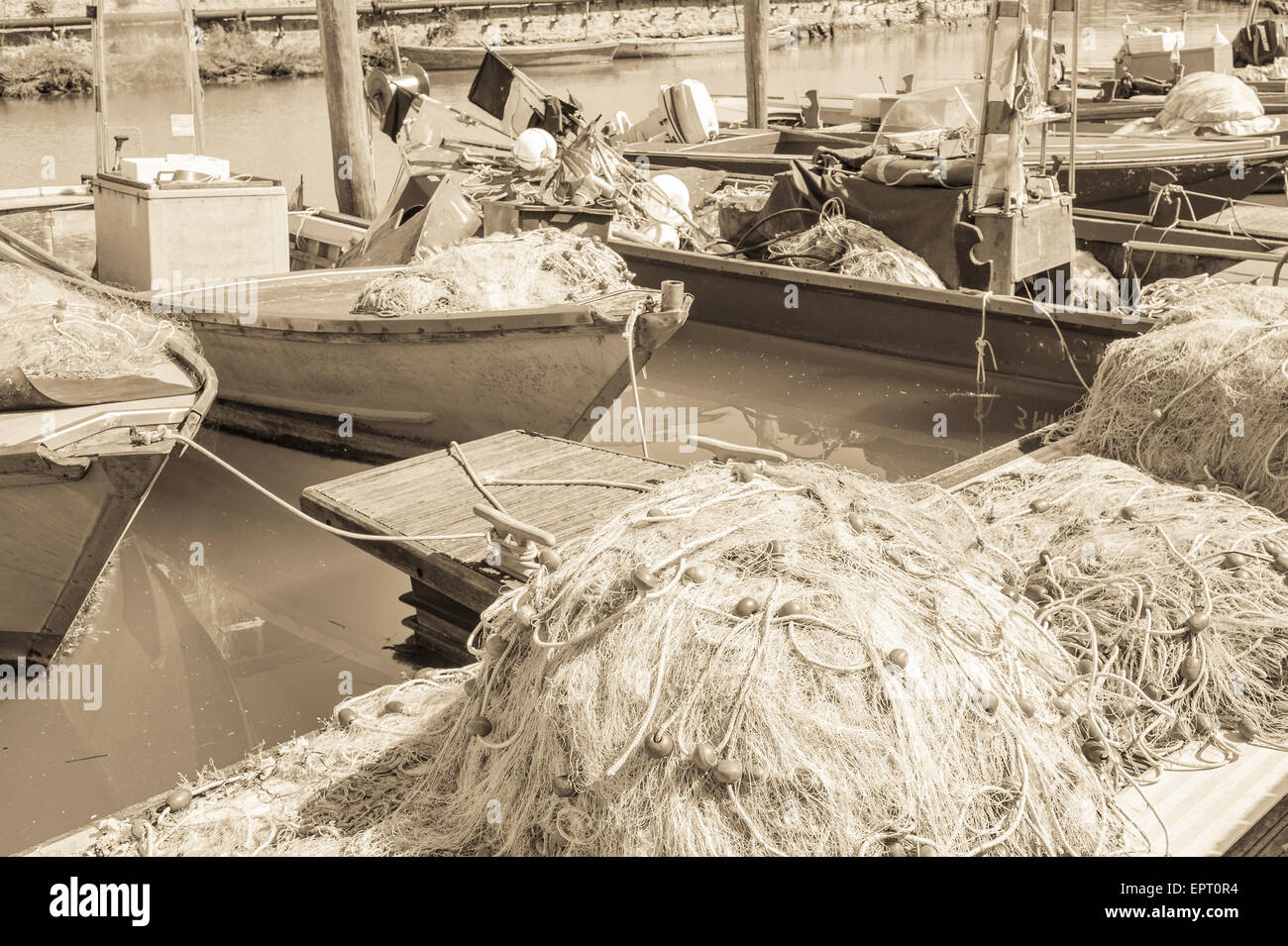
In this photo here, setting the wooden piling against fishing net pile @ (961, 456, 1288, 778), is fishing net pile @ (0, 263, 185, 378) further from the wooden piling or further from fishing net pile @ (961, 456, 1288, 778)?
the wooden piling

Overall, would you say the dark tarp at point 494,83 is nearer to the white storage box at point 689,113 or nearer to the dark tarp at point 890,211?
the white storage box at point 689,113

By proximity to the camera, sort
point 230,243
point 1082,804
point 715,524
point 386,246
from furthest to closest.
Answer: point 386,246 < point 230,243 < point 715,524 < point 1082,804

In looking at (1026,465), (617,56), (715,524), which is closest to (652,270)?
(1026,465)

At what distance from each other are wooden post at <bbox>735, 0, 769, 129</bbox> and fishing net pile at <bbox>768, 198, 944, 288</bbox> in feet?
24.5

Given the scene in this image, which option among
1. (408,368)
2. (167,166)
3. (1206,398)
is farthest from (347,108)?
(1206,398)

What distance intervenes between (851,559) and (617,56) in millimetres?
41826

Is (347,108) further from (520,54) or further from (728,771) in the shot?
(520,54)

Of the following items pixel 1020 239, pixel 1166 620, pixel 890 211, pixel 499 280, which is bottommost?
pixel 1166 620

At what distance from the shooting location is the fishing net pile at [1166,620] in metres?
3.79

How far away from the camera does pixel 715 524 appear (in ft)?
10.7

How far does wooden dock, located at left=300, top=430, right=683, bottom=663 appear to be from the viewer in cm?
530

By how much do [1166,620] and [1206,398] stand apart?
1769 mm

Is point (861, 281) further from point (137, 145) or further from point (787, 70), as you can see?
point (787, 70)

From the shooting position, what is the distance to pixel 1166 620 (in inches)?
157
